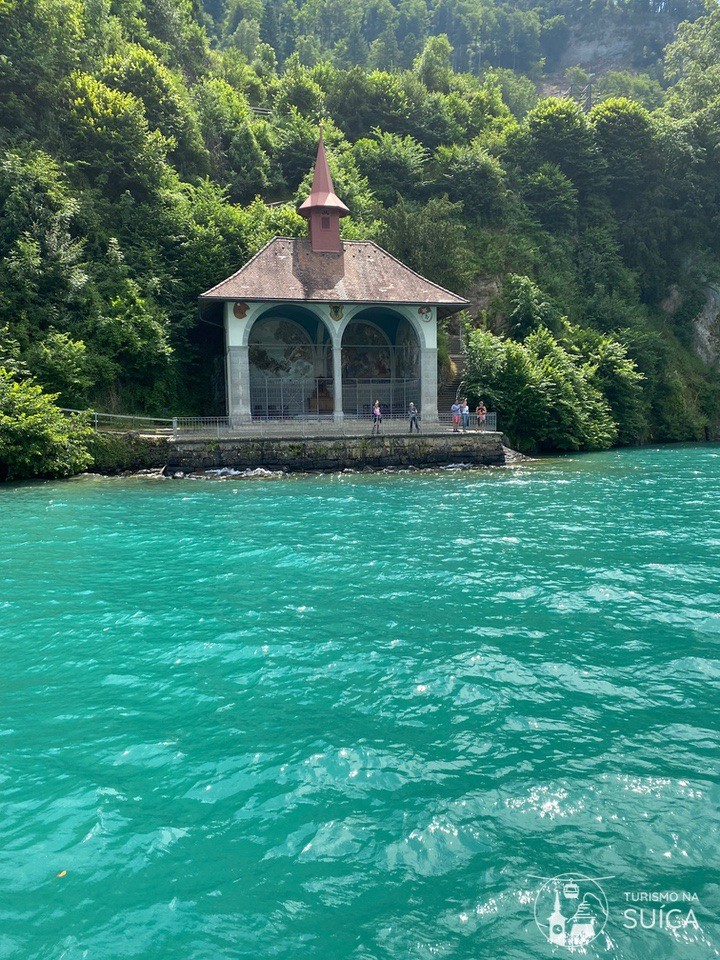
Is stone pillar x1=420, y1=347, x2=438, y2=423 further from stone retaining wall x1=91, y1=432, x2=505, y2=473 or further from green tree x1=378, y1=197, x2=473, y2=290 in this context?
green tree x1=378, y1=197, x2=473, y2=290

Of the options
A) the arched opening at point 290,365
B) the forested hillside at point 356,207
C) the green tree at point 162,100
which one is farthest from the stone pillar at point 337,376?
the green tree at point 162,100

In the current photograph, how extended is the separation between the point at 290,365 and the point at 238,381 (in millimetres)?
6759

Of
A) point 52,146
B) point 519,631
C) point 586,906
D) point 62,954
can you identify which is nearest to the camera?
point 62,954

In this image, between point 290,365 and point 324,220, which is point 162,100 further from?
point 290,365

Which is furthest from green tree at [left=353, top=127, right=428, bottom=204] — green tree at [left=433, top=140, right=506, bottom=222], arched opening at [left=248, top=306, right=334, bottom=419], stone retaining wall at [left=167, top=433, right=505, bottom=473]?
stone retaining wall at [left=167, top=433, right=505, bottom=473]

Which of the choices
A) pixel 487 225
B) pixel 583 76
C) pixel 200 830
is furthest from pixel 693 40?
pixel 200 830

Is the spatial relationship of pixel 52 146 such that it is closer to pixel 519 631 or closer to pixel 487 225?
pixel 487 225

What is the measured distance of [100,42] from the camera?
39.5 metres

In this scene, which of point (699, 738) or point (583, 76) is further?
point (583, 76)

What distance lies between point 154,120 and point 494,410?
28.4 meters

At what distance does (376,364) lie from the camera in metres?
34.6

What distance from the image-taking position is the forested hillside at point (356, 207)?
Result: 2925 cm

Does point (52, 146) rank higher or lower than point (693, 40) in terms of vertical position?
lower

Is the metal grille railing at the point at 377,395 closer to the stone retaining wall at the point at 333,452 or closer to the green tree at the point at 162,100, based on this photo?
the stone retaining wall at the point at 333,452
